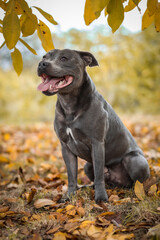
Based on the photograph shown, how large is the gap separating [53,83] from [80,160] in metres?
2.88

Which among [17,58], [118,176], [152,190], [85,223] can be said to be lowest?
[118,176]

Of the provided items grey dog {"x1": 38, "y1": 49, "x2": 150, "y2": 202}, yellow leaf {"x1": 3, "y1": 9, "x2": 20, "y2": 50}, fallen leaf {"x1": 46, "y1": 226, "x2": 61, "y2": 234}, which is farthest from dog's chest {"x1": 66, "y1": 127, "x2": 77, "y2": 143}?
yellow leaf {"x1": 3, "y1": 9, "x2": 20, "y2": 50}

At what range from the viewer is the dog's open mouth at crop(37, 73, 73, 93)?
257cm

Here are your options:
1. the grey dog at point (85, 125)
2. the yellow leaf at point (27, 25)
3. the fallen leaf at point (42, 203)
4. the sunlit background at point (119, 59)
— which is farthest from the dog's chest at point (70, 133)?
the sunlit background at point (119, 59)

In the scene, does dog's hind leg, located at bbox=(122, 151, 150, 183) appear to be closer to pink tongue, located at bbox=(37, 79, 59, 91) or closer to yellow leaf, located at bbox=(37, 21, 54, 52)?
pink tongue, located at bbox=(37, 79, 59, 91)

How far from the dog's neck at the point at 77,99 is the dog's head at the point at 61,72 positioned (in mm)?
82

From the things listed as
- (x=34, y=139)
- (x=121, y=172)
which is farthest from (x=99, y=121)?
(x=34, y=139)

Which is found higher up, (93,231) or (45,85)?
(45,85)

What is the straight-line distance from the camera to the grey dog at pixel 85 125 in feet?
8.68

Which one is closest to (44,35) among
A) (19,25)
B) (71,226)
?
(19,25)

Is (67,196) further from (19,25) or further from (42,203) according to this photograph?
(19,25)

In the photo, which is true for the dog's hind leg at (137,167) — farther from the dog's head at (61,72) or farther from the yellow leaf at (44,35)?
the yellow leaf at (44,35)

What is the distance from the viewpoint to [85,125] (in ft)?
8.91

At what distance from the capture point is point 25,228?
2104 millimetres
